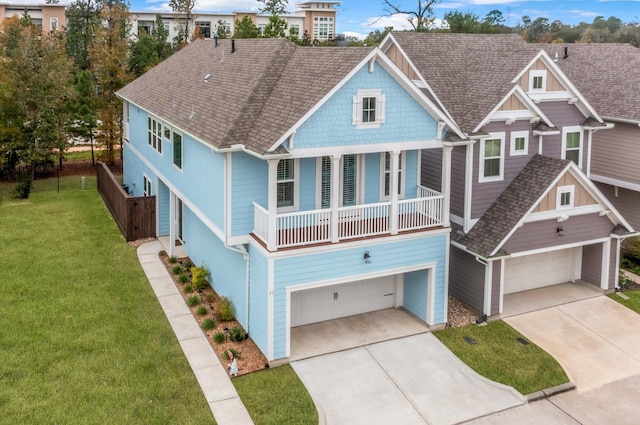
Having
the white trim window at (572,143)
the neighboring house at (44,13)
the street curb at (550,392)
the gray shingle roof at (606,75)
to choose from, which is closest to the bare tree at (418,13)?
the gray shingle roof at (606,75)

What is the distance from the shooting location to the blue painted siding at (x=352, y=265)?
48.0 feet

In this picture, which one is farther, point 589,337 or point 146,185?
point 146,185

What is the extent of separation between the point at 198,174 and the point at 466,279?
8.71 m

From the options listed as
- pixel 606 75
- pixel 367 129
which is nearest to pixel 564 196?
pixel 367 129

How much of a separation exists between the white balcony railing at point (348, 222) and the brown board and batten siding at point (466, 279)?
6.69ft

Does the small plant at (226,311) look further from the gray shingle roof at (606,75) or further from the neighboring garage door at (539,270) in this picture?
the gray shingle roof at (606,75)

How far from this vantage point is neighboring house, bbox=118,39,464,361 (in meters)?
14.5

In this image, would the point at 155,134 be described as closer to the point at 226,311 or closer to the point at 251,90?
the point at 251,90

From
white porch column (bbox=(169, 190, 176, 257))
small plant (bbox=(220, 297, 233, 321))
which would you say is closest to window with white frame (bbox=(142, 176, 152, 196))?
white porch column (bbox=(169, 190, 176, 257))

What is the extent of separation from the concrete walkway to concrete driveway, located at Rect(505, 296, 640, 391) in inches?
321

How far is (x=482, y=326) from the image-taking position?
1692 cm

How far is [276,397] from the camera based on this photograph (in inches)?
522

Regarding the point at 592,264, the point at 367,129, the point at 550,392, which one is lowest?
the point at 550,392

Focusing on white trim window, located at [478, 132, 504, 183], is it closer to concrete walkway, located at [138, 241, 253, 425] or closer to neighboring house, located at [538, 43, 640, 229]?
neighboring house, located at [538, 43, 640, 229]
